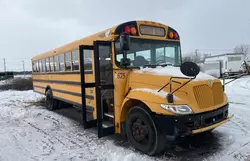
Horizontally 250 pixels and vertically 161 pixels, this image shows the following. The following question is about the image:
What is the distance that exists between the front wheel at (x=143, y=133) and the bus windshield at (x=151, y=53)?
3.42 feet

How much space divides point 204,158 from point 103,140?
2.13 m

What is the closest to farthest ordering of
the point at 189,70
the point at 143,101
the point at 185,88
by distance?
the point at 189,70 → the point at 185,88 → the point at 143,101

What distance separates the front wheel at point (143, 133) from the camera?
3387 millimetres

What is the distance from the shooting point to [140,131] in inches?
145

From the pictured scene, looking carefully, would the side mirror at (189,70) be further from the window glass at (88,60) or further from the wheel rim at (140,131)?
the window glass at (88,60)

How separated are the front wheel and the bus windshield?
104 cm

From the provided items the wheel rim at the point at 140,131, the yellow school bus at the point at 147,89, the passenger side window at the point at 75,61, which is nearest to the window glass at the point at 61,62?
the passenger side window at the point at 75,61

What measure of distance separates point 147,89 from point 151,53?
1027mm

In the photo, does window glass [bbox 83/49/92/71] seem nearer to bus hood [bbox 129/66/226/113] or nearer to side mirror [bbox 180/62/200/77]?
bus hood [bbox 129/66/226/113]

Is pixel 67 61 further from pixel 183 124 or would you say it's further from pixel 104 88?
pixel 183 124

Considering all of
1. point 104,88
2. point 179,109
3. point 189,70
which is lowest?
point 179,109

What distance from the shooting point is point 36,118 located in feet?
22.9

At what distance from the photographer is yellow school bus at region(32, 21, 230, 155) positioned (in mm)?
3211

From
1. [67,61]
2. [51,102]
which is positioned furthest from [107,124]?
[51,102]
